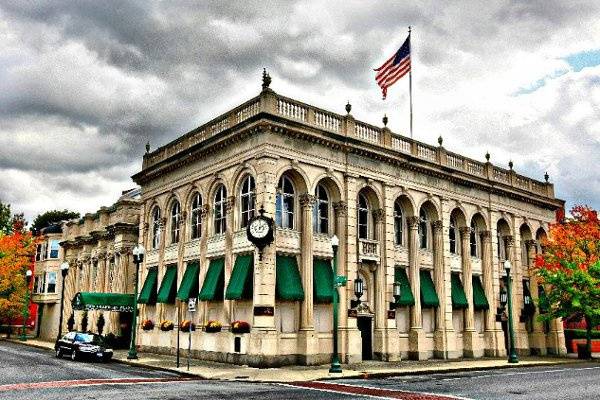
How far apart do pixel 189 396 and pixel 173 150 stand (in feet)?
76.7

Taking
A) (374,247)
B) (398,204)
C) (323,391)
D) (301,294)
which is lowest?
(323,391)

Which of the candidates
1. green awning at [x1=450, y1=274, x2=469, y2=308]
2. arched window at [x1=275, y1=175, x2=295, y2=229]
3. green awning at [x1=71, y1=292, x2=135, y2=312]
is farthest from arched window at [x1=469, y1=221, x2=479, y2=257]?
green awning at [x1=71, y1=292, x2=135, y2=312]

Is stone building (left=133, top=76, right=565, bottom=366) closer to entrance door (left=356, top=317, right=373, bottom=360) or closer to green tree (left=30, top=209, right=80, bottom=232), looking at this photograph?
entrance door (left=356, top=317, right=373, bottom=360)

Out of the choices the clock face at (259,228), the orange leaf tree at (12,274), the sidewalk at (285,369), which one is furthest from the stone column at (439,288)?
the orange leaf tree at (12,274)

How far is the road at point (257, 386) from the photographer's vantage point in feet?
53.9

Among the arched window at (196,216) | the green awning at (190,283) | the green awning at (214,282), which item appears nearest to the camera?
the green awning at (214,282)

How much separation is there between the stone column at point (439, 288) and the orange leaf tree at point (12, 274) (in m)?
40.4

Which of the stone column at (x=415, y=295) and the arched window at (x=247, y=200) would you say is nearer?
the arched window at (x=247, y=200)

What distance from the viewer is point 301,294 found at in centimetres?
2866

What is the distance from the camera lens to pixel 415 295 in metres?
34.5

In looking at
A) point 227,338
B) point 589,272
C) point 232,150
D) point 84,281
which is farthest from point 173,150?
point 589,272

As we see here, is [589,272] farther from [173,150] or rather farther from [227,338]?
[173,150]

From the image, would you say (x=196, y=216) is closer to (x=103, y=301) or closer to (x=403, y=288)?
(x=103, y=301)

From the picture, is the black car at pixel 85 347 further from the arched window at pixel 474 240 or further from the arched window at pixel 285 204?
the arched window at pixel 474 240
